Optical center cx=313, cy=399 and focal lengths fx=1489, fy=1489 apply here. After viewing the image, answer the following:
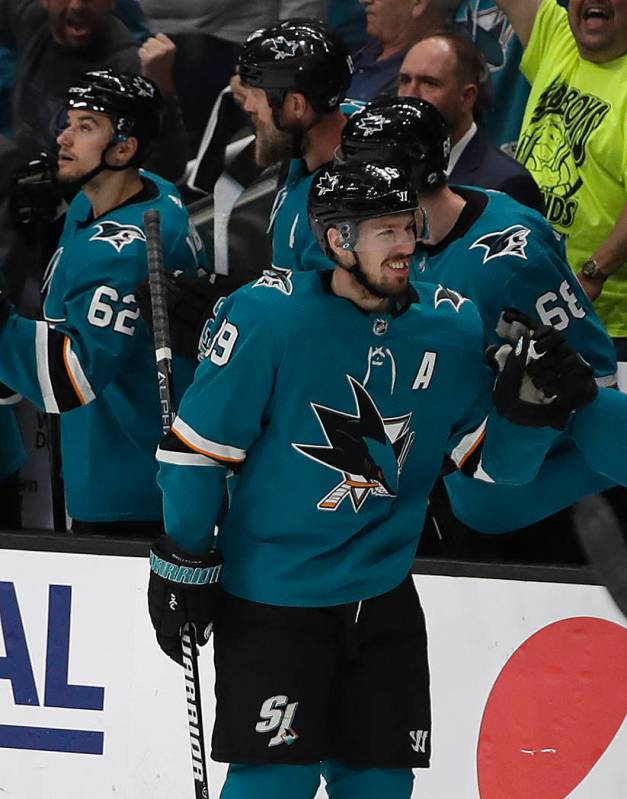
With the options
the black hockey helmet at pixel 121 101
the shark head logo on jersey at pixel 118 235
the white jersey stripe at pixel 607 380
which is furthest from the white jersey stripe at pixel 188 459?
the black hockey helmet at pixel 121 101

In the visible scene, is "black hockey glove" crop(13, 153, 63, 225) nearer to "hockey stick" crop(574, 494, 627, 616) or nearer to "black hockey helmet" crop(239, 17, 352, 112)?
"black hockey helmet" crop(239, 17, 352, 112)

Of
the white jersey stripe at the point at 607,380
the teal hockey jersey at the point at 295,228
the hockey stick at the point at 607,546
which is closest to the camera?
the hockey stick at the point at 607,546

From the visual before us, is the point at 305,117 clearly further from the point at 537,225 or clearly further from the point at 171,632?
the point at 171,632

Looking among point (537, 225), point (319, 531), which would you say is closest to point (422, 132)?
point (537, 225)

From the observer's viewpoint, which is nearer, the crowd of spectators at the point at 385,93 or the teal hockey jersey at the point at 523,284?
the teal hockey jersey at the point at 523,284

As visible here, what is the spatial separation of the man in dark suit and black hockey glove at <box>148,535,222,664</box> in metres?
1.42

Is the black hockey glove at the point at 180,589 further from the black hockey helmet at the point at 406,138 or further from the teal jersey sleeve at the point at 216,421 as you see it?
the black hockey helmet at the point at 406,138

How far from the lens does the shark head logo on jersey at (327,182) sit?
2324 millimetres

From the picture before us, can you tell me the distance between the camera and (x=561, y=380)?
2.28 metres

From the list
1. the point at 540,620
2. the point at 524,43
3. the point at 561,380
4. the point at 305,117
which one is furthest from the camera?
the point at 524,43

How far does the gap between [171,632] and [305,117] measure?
53.1 inches

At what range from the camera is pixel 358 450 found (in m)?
2.31

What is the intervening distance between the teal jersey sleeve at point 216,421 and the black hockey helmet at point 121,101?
3.26 feet

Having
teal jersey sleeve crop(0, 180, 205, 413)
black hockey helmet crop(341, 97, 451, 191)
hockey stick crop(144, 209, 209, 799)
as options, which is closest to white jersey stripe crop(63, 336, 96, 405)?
teal jersey sleeve crop(0, 180, 205, 413)
